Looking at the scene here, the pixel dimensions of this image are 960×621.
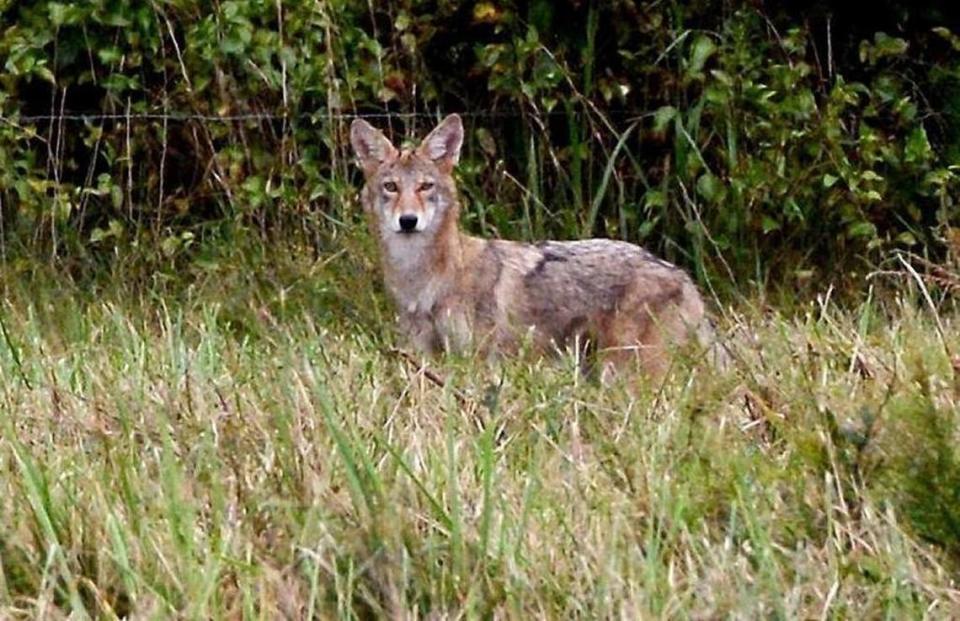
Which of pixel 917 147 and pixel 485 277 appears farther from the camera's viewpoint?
pixel 917 147

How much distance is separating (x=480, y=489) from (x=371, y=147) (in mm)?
3963

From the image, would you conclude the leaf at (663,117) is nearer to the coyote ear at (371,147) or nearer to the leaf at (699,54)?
the leaf at (699,54)

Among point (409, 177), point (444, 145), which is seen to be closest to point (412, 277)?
point (409, 177)

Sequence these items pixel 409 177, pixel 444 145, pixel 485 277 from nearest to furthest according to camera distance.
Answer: pixel 485 277 < pixel 409 177 < pixel 444 145

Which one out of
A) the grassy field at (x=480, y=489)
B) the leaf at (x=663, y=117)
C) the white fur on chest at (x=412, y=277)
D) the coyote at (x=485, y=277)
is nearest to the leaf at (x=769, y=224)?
the leaf at (x=663, y=117)

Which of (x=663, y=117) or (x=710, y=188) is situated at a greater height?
(x=663, y=117)

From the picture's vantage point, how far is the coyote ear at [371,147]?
8.37m

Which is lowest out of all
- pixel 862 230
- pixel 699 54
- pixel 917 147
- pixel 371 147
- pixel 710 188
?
pixel 862 230

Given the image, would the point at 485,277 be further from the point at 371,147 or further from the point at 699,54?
the point at 699,54

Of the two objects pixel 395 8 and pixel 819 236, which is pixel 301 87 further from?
pixel 819 236

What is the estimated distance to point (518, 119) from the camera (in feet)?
30.6

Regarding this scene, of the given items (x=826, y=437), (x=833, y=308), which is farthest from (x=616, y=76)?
(x=826, y=437)

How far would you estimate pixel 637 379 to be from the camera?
6.07 m

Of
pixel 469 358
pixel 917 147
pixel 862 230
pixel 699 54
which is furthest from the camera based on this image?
pixel 699 54
